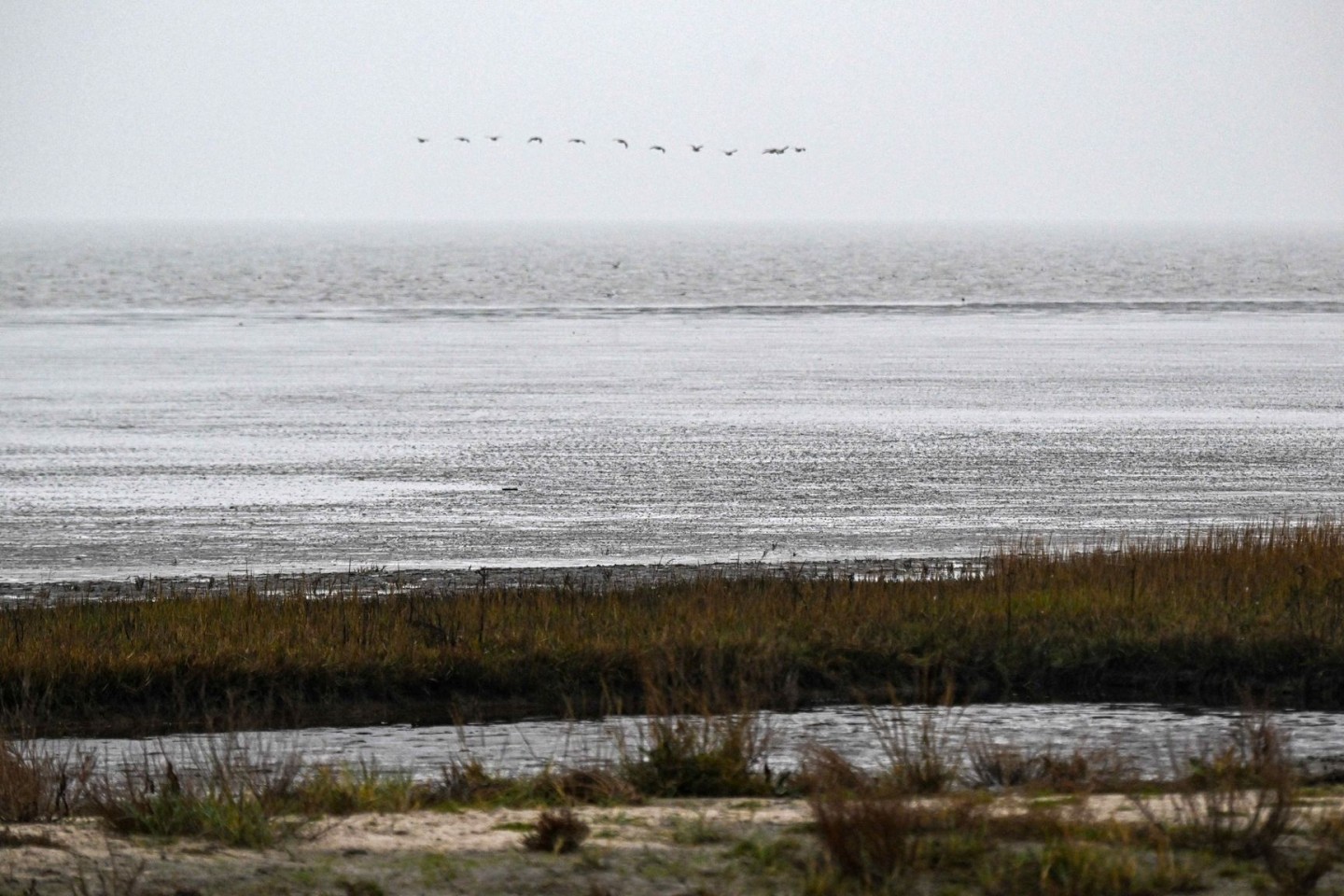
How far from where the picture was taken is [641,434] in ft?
108

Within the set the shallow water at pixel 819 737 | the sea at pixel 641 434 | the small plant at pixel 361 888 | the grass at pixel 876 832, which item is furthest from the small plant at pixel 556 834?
the sea at pixel 641 434

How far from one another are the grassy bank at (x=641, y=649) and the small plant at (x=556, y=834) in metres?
4.14

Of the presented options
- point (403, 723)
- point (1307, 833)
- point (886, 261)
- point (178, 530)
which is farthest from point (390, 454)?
point (886, 261)

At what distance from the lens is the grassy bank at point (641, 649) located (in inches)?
539

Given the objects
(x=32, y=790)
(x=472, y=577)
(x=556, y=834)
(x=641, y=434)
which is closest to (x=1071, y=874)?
(x=556, y=834)

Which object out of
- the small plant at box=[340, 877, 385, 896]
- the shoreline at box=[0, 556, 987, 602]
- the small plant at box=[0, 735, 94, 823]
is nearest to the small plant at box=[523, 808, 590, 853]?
the small plant at box=[340, 877, 385, 896]

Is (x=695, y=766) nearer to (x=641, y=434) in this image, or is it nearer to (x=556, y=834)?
(x=556, y=834)

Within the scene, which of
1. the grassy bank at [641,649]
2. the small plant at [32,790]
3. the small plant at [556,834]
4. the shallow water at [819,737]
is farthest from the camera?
the grassy bank at [641,649]

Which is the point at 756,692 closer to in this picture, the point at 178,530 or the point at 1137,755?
the point at 1137,755

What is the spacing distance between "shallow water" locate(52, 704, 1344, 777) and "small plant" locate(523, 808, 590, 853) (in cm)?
246

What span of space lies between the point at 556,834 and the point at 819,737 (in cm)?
413

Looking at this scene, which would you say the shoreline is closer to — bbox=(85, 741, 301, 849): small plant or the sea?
the sea

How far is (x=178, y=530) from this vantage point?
22.4 meters

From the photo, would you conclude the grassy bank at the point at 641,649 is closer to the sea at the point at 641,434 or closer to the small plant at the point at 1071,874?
the sea at the point at 641,434
